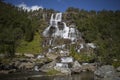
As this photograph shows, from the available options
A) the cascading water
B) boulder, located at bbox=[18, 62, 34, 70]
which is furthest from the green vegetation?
boulder, located at bbox=[18, 62, 34, 70]

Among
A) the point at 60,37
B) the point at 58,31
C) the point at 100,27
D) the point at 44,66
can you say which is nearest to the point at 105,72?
the point at 44,66

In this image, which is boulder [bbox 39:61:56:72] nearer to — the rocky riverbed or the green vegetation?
the rocky riverbed

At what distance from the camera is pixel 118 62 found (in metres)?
64.6

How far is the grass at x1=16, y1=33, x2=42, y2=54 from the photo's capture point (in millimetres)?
91600

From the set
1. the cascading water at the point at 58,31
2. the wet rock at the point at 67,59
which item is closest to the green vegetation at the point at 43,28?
the wet rock at the point at 67,59

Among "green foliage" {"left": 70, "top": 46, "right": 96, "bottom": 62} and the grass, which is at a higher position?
the grass

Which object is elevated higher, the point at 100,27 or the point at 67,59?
the point at 100,27

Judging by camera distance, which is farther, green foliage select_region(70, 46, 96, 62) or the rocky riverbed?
green foliage select_region(70, 46, 96, 62)

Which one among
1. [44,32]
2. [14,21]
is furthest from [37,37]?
[14,21]

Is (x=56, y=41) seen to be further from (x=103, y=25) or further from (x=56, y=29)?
(x=103, y=25)

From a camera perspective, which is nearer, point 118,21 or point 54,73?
point 54,73

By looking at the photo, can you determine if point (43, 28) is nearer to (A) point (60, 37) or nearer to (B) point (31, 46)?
(A) point (60, 37)

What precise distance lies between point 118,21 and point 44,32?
36.3 m

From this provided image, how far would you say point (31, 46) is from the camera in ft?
325
